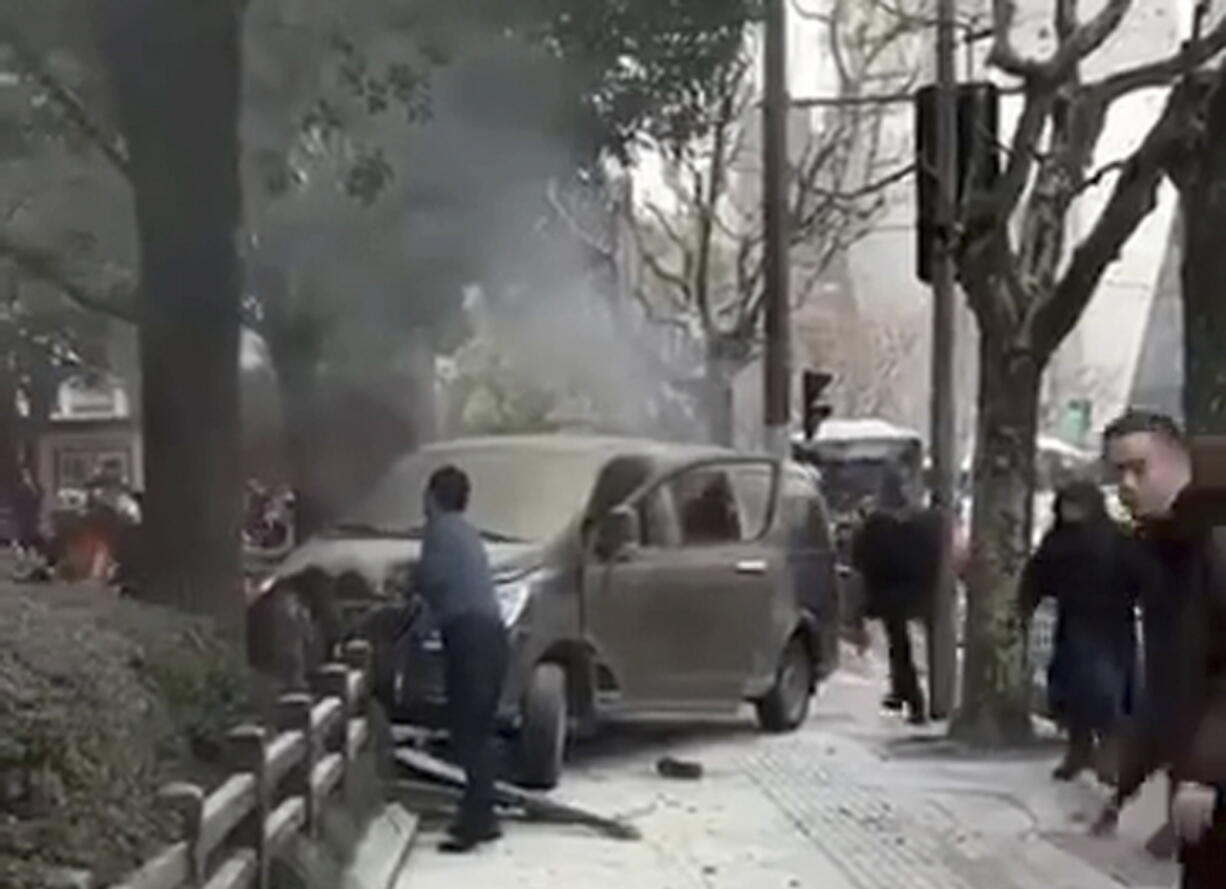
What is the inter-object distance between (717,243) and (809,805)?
14.2m

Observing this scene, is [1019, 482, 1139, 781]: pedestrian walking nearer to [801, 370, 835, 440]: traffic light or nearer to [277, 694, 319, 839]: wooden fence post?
[277, 694, 319, 839]: wooden fence post

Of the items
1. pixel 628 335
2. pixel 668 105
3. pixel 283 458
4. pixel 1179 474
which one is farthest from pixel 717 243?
pixel 1179 474

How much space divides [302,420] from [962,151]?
3.23 m

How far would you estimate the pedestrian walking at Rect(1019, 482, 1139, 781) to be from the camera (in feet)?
32.3

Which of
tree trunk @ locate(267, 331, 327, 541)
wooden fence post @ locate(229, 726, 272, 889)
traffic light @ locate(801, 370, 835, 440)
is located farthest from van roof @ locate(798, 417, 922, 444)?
wooden fence post @ locate(229, 726, 272, 889)

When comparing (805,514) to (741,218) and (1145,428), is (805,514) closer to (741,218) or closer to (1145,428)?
(1145,428)

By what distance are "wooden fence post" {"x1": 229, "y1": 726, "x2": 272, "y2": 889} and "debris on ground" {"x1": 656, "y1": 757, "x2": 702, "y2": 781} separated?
4830 mm

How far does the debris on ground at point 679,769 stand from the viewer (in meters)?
11.2

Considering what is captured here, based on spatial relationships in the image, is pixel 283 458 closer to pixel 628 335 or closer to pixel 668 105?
pixel 668 105

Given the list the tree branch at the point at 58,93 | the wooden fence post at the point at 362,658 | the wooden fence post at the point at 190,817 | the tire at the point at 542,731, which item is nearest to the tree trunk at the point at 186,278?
the wooden fence post at the point at 362,658

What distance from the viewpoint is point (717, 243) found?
24266 mm

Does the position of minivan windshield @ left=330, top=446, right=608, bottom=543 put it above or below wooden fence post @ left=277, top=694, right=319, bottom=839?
above

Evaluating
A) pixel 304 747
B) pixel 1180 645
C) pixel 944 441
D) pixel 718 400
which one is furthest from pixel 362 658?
pixel 718 400

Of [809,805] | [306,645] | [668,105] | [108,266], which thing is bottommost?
[809,805]
